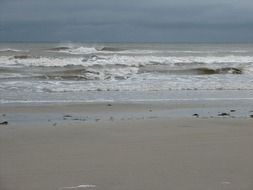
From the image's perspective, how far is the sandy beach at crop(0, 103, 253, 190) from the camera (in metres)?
3.86

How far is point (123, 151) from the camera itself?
16.7 ft

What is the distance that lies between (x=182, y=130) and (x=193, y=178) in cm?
270

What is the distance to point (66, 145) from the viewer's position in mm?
5422

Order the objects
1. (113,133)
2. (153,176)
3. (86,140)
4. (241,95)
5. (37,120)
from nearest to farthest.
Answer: (153,176) → (86,140) → (113,133) → (37,120) → (241,95)

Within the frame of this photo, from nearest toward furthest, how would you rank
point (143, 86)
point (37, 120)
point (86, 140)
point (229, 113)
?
point (86, 140)
point (37, 120)
point (229, 113)
point (143, 86)

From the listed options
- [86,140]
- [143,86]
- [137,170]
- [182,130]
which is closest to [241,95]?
[143,86]

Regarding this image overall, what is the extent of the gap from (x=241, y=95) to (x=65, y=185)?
886 cm

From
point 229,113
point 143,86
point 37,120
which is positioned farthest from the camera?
point 143,86

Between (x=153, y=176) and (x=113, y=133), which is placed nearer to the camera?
(x=153, y=176)

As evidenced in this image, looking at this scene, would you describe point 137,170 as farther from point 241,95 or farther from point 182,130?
point 241,95

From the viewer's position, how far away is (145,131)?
21.4ft

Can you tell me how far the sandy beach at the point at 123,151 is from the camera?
12.7 ft

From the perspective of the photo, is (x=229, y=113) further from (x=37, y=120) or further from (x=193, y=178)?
(x=193, y=178)

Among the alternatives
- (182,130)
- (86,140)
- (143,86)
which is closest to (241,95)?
(143,86)
